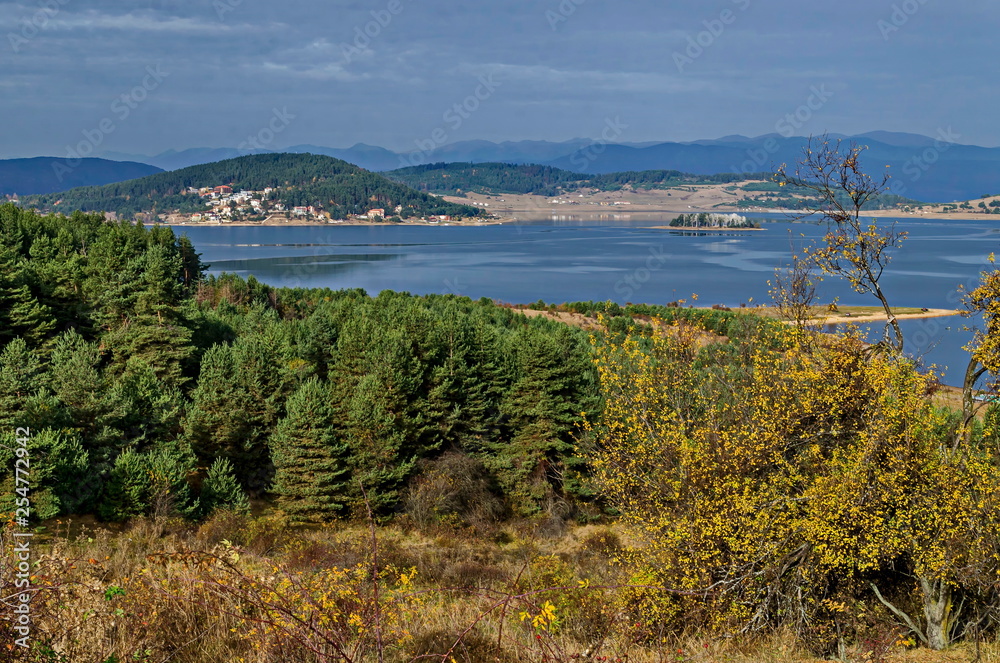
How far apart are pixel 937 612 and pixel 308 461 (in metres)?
15.3

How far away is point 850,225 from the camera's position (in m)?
9.77

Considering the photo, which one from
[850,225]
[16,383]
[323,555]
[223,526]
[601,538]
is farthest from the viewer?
[601,538]

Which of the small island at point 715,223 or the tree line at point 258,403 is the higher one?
the small island at point 715,223

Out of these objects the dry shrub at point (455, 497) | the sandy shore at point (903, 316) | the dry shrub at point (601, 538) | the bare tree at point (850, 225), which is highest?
the bare tree at point (850, 225)

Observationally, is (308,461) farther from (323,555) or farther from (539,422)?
(539,422)

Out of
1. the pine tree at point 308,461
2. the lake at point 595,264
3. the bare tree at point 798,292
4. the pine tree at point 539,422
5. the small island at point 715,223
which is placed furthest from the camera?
the small island at point 715,223

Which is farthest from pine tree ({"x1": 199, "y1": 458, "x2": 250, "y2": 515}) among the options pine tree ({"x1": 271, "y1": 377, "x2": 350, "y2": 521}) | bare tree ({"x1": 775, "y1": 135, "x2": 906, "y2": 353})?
bare tree ({"x1": 775, "y1": 135, "x2": 906, "y2": 353})

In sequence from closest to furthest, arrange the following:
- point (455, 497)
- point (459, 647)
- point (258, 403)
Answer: point (459, 647)
point (455, 497)
point (258, 403)

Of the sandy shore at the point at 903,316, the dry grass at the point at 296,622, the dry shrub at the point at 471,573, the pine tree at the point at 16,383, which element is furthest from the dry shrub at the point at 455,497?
the sandy shore at the point at 903,316

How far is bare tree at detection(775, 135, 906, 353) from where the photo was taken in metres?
9.52

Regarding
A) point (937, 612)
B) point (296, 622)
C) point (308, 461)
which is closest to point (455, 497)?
point (308, 461)

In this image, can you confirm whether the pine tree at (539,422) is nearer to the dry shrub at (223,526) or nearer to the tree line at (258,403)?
the tree line at (258,403)

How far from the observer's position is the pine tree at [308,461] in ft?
63.7

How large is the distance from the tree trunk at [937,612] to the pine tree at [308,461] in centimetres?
1424
